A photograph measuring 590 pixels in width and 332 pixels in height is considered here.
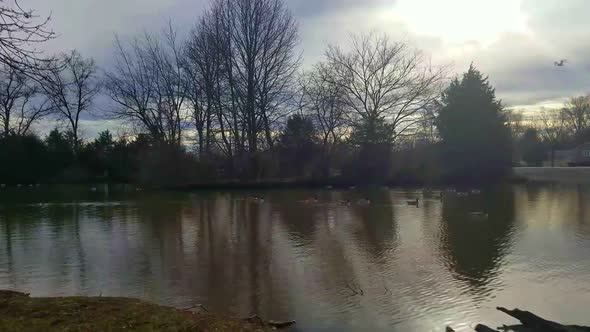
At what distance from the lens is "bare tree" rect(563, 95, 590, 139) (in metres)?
85.8

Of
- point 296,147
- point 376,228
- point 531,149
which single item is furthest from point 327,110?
point 531,149

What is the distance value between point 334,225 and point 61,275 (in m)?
9.58

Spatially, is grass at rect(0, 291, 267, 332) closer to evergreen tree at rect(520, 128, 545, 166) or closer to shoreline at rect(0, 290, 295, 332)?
shoreline at rect(0, 290, 295, 332)

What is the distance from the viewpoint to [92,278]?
10227 millimetres

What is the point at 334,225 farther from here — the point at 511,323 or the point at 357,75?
the point at 357,75

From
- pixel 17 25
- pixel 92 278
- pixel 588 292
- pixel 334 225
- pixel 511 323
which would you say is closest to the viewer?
pixel 17 25

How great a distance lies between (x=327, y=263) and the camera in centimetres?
1142

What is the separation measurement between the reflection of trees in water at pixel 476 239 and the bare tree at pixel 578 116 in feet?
236

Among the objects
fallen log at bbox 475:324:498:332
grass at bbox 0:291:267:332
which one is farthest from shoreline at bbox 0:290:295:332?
fallen log at bbox 475:324:498:332

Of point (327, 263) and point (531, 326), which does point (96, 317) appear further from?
point (327, 263)

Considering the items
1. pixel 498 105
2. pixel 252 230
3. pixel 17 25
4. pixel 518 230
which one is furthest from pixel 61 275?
pixel 498 105

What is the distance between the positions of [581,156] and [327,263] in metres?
75.7

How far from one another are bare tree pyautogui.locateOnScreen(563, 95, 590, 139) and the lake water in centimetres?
7459

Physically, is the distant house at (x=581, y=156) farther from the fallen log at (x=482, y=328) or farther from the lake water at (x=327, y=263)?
the fallen log at (x=482, y=328)
